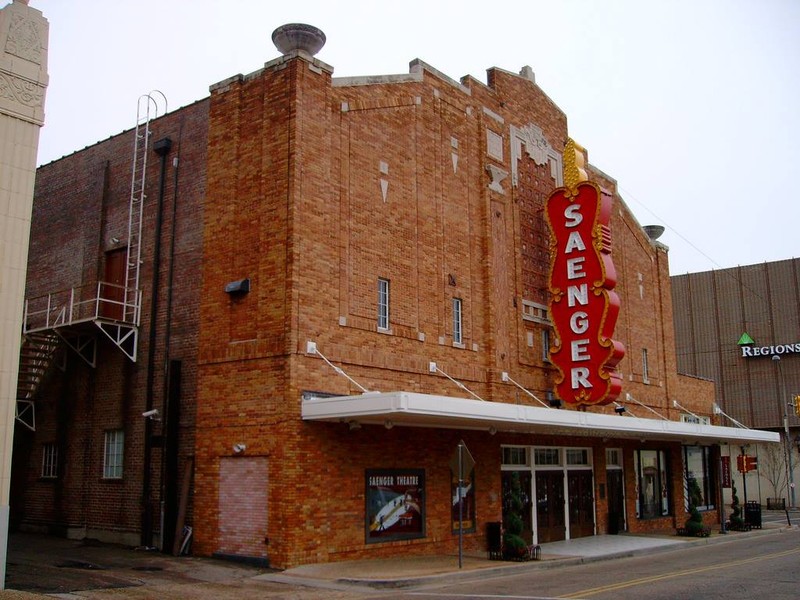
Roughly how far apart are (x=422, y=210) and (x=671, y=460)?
18.2m

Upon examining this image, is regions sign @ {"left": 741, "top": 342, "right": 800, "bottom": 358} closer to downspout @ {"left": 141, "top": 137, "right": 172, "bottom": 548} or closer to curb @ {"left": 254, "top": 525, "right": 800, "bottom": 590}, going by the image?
curb @ {"left": 254, "top": 525, "right": 800, "bottom": 590}

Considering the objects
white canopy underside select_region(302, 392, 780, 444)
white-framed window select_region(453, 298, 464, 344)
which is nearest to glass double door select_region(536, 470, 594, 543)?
white canopy underside select_region(302, 392, 780, 444)

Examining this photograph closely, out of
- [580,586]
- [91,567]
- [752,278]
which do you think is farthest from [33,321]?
[752,278]

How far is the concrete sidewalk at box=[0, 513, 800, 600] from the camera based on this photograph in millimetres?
14922

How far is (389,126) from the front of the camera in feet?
74.5

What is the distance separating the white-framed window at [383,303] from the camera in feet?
70.6

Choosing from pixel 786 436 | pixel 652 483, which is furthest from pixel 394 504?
pixel 786 436

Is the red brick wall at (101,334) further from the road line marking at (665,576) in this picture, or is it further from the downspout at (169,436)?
the road line marking at (665,576)

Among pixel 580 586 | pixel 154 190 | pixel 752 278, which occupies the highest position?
pixel 752 278

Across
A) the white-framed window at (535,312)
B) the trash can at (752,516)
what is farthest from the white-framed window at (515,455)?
the trash can at (752,516)

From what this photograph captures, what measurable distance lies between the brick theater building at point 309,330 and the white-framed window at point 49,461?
10 centimetres

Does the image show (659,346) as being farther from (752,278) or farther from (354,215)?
(752,278)

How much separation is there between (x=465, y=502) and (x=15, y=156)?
14.3 m

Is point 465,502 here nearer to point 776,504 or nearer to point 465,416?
point 465,416
